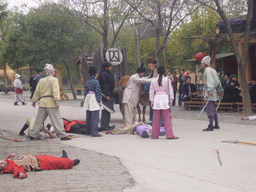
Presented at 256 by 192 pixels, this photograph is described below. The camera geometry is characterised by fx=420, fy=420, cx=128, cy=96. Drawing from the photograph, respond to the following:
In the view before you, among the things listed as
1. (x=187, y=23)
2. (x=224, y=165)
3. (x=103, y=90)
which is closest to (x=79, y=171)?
(x=224, y=165)

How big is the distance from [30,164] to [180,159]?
257 cm

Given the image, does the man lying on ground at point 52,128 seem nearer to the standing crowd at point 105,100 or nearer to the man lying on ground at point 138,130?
the standing crowd at point 105,100

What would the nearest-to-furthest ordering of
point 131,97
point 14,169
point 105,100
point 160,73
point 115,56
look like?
point 14,169 < point 160,73 < point 131,97 < point 105,100 < point 115,56

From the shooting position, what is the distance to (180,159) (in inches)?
289

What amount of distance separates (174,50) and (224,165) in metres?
39.9

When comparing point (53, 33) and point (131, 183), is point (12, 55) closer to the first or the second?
point (53, 33)

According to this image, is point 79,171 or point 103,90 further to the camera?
point 103,90

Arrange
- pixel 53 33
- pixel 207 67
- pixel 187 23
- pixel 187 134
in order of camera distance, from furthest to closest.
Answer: pixel 187 23
pixel 53 33
pixel 207 67
pixel 187 134

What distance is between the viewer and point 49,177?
602cm

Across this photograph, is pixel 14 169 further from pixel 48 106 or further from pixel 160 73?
pixel 160 73

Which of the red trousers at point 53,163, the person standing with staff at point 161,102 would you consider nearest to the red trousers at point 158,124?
the person standing with staff at point 161,102

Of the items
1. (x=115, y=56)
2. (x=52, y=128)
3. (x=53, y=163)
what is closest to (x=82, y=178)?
(x=53, y=163)

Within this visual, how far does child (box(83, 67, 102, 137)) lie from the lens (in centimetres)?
1076

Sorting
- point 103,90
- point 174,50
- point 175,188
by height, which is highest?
point 174,50
